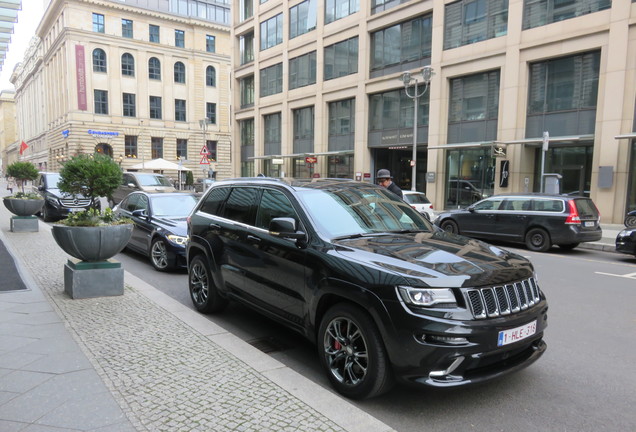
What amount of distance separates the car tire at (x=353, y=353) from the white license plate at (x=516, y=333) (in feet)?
2.79

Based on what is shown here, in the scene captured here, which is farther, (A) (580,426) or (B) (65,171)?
(B) (65,171)

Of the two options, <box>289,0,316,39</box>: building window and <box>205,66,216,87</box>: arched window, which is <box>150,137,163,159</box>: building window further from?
<box>289,0,316,39</box>: building window

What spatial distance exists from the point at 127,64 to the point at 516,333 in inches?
2693

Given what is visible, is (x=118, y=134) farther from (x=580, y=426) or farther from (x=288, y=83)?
(x=580, y=426)

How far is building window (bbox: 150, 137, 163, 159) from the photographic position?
64381 mm

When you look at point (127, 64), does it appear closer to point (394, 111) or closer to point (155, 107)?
point (155, 107)

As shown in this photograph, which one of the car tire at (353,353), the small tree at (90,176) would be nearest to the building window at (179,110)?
the small tree at (90,176)

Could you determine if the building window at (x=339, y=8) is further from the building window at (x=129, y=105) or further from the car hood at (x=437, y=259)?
the building window at (x=129, y=105)

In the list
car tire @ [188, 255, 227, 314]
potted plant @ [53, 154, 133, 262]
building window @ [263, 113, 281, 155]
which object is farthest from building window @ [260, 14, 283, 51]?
car tire @ [188, 255, 227, 314]

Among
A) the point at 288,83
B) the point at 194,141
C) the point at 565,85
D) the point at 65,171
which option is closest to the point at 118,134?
the point at 194,141

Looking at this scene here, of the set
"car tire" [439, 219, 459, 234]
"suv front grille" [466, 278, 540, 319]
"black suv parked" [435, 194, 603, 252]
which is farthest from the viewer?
"car tire" [439, 219, 459, 234]

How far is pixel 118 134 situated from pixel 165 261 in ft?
194

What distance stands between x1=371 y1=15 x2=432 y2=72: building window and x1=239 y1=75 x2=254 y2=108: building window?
1689cm

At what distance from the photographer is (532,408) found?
137 inches
